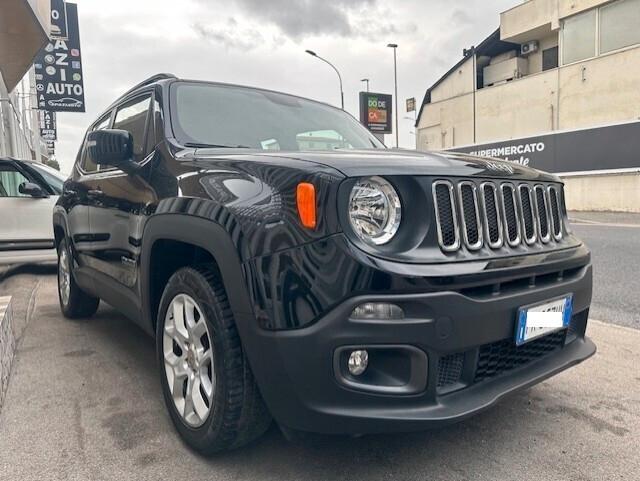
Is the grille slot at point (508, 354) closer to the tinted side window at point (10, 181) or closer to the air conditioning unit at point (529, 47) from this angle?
the tinted side window at point (10, 181)

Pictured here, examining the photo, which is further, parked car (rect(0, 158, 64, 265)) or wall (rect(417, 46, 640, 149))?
wall (rect(417, 46, 640, 149))

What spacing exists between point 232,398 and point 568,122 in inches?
912

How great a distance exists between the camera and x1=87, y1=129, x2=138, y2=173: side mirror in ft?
9.39

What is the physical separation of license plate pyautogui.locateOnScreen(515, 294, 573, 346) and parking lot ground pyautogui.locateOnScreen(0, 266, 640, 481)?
0.32 m

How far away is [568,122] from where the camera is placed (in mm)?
21750

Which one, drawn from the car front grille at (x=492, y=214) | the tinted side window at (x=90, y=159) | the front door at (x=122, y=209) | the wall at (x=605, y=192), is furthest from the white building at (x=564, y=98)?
the front door at (x=122, y=209)

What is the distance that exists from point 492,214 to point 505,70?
29.3 metres

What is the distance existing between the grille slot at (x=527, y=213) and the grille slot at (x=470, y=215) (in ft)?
1.12

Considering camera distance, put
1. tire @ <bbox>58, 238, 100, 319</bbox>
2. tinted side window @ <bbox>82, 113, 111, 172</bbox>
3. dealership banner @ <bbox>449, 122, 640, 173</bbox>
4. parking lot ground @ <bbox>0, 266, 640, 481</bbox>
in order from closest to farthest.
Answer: parking lot ground @ <bbox>0, 266, 640, 481</bbox>
tinted side window @ <bbox>82, 113, 111, 172</bbox>
tire @ <bbox>58, 238, 100, 319</bbox>
dealership banner @ <bbox>449, 122, 640, 173</bbox>

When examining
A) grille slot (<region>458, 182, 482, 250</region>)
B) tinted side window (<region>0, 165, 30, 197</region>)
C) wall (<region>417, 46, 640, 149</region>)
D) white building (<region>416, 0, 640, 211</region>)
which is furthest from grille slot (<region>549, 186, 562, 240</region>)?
wall (<region>417, 46, 640, 149</region>)

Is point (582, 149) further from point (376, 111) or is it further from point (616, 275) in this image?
point (616, 275)

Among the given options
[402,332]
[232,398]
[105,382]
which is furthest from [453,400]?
[105,382]

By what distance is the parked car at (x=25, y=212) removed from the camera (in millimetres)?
6426

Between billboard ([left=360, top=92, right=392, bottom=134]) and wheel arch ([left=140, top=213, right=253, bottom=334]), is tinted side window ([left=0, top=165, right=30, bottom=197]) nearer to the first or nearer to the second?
wheel arch ([left=140, top=213, right=253, bottom=334])
